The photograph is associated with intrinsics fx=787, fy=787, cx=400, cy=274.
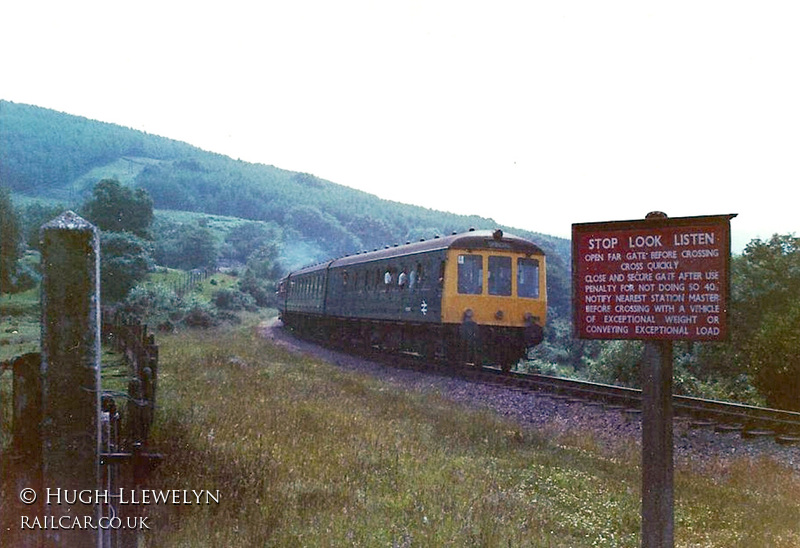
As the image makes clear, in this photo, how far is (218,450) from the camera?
7.56 metres

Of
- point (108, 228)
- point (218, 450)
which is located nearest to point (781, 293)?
point (218, 450)

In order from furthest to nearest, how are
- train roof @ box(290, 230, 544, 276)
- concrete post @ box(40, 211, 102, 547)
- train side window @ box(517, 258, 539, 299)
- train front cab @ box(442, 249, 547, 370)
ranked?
train side window @ box(517, 258, 539, 299)
train roof @ box(290, 230, 544, 276)
train front cab @ box(442, 249, 547, 370)
concrete post @ box(40, 211, 102, 547)

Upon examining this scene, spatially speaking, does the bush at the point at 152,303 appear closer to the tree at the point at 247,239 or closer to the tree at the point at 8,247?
the tree at the point at 8,247

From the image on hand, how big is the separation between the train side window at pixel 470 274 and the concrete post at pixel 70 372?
14775 millimetres

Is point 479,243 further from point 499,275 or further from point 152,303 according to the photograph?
point 152,303

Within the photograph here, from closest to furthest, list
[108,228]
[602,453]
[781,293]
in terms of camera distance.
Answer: [602,453], [781,293], [108,228]

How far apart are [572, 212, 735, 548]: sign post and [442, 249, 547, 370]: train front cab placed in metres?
12.9

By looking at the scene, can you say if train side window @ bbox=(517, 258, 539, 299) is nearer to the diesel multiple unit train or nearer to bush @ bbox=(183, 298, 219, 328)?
the diesel multiple unit train

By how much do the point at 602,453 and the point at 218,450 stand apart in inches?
199

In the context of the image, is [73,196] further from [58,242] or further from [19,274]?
[58,242]

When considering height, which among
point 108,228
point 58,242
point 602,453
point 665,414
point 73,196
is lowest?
point 602,453

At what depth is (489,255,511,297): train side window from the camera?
18.5m

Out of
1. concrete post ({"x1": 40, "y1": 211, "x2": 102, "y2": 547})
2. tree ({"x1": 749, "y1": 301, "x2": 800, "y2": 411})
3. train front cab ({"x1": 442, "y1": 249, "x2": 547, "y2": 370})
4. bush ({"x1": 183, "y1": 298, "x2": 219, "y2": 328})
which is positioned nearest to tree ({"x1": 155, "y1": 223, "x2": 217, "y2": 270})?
bush ({"x1": 183, "y1": 298, "x2": 219, "y2": 328})

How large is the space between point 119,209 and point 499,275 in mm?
36000
